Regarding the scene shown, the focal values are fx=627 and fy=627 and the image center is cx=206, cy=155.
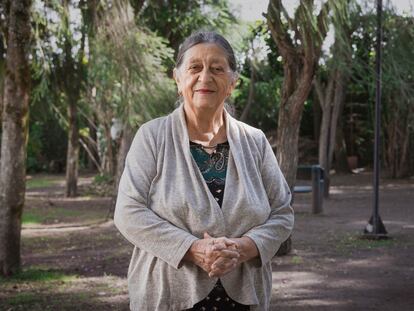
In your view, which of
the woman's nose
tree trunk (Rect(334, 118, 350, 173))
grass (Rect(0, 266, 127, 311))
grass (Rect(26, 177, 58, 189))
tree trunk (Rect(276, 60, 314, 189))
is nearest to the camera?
the woman's nose

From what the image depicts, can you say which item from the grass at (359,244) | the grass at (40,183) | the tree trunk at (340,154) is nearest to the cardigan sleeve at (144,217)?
the grass at (359,244)

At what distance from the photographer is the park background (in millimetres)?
6547

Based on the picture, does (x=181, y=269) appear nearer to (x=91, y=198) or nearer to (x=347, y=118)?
(x=91, y=198)

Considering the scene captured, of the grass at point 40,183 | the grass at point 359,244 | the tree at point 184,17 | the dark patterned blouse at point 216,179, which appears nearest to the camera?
the dark patterned blouse at point 216,179

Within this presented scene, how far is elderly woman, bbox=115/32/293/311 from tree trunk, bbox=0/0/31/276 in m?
4.86

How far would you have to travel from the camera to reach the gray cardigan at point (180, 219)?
212 cm

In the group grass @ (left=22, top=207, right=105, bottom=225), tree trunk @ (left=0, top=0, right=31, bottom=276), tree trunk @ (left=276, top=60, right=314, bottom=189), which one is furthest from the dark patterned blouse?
grass @ (left=22, top=207, right=105, bottom=225)

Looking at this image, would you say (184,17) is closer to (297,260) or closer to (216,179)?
(297,260)

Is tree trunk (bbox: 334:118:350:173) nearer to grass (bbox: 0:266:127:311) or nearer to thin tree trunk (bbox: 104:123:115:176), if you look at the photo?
thin tree trunk (bbox: 104:123:115:176)

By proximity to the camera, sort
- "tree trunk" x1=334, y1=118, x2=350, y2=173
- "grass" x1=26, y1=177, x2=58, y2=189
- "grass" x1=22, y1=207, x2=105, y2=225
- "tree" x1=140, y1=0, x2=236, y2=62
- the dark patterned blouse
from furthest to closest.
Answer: "tree trunk" x1=334, y1=118, x2=350, y2=173
"grass" x1=26, y1=177, x2=58, y2=189
"tree" x1=140, y1=0, x2=236, y2=62
"grass" x1=22, y1=207, x2=105, y2=225
the dark patterned blouse

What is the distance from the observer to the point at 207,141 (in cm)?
232

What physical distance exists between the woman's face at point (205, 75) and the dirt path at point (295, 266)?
375 cm

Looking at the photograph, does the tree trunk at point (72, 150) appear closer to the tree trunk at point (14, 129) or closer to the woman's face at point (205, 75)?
the tree trunk at point (14, 129)

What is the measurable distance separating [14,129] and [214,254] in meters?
5.25
